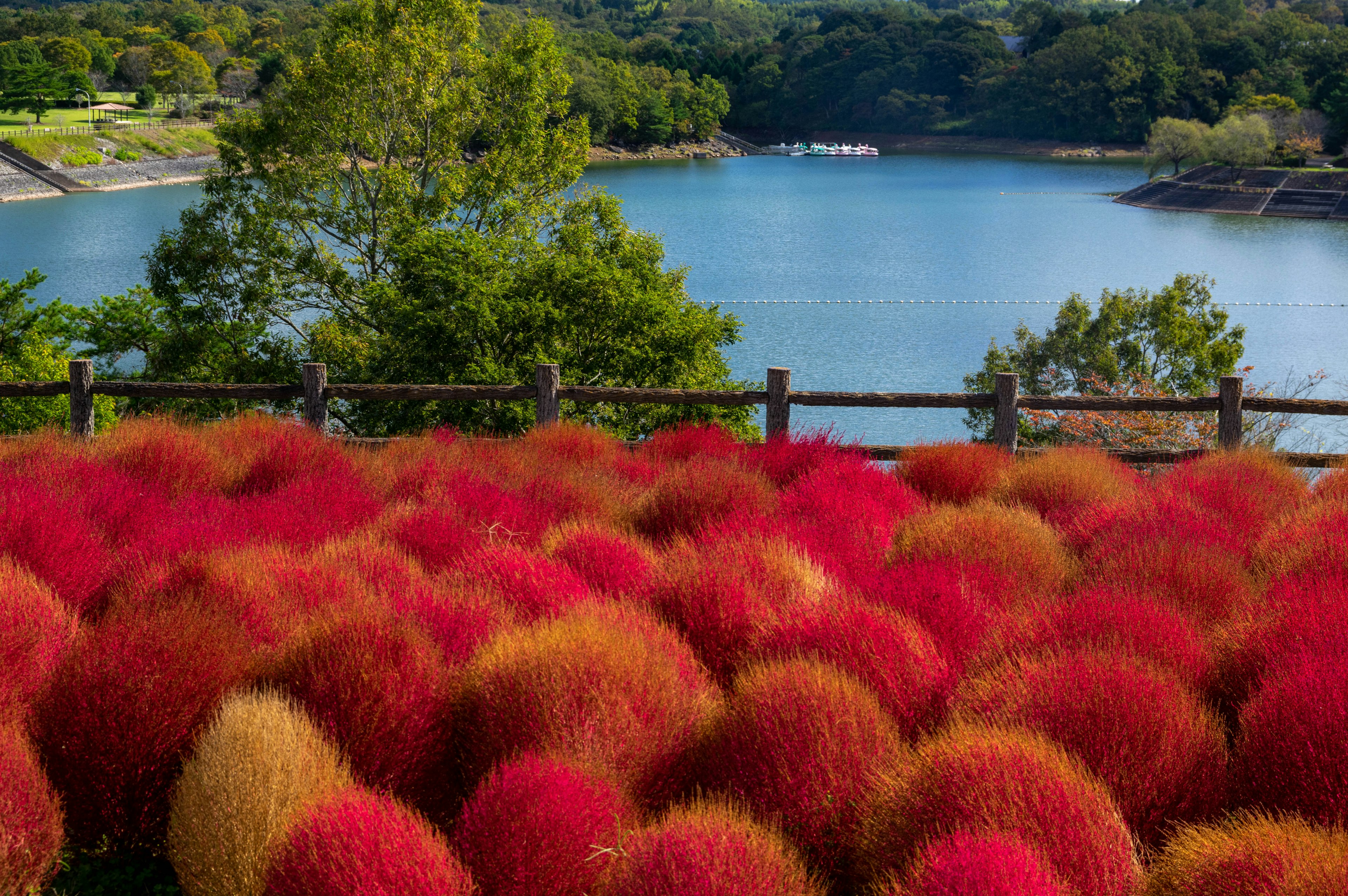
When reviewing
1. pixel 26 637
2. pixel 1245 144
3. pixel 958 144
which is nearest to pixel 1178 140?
pixel 1245 144

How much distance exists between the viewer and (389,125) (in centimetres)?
2155

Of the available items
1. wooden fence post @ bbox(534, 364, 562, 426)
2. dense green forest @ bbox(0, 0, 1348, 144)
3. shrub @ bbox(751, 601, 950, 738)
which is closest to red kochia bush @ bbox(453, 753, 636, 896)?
shrub @ bbox(751, 601, 950, 738)

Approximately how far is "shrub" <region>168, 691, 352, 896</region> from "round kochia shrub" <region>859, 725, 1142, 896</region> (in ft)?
5.96

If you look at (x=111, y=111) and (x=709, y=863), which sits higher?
(x=111, y=111)

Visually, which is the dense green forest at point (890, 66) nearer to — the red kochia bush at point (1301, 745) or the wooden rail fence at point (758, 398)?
the wooden rail fence at point (758, 398)

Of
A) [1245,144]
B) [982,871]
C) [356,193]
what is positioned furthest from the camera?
[1245,144]

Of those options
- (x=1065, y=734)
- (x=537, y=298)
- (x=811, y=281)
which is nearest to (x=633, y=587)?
(x=1065, y=734)

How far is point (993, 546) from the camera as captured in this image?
6.15 metres

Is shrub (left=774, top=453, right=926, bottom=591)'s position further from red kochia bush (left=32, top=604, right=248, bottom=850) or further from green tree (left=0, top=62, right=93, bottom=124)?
green tree (left=0, top=62, right=93, bottom=124)

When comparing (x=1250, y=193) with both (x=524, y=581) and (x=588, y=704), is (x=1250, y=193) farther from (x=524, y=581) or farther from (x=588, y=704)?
(x=588, y=704)

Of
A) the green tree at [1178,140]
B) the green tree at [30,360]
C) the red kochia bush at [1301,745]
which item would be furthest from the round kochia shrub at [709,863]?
the green tree at [1178,140]

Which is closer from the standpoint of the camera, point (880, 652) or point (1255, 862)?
point (1255, 862)

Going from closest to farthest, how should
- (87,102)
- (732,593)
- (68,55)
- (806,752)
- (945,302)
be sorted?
(806,752), (732,593), (945,302), (68,55), (87,102)

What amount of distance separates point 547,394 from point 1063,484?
421cm
